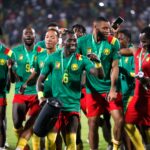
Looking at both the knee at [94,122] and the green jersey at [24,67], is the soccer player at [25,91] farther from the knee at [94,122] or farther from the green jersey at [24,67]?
the knee at [94,122]

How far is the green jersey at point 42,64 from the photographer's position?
8.25 m

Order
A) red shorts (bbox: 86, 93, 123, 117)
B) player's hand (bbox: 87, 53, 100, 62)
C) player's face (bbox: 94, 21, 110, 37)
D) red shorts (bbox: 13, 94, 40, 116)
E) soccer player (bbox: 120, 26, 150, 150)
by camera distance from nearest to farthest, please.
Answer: player's hand (bbox: 87, 53, 100, 62)
soccer player (bbox: 120, 26, 150, 150)
player's face (bbox: 94, 21, 110, 37)
red shorts (bbox: 86, 93, 123, 117)
red shorts (bbox: 13, 94, 40, 116)

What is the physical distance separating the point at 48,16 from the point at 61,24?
0.67 meters

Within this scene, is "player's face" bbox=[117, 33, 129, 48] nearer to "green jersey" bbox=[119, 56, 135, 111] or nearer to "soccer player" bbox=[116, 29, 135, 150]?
"soccer player" bbox=[116, 29, 135, 150]

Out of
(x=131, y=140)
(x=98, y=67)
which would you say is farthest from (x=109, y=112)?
(x=98, y=67)

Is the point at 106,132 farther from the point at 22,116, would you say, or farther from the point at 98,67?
→ the point at 98,67

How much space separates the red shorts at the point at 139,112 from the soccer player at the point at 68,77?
0.88m

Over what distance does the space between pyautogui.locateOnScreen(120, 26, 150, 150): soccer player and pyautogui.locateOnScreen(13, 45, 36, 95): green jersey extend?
5.56ft

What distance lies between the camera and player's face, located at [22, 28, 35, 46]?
9.45 m

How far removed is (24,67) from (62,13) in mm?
18571

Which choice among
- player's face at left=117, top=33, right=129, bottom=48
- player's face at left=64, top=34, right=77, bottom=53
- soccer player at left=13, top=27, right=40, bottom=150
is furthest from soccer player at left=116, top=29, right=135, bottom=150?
player's face at left=64, top=34, right=77, bottom=53

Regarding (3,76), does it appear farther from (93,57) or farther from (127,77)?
(93,57)

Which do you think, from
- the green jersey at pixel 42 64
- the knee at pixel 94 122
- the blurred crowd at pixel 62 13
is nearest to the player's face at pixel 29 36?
the green jersey at pixel 42 64

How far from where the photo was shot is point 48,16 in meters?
27.0
